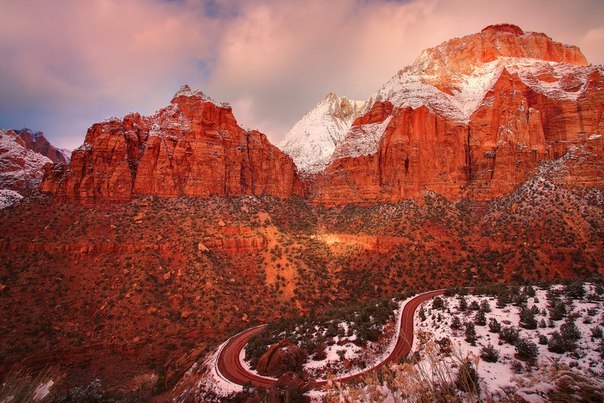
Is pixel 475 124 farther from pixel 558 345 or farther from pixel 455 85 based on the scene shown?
pixel 558 345

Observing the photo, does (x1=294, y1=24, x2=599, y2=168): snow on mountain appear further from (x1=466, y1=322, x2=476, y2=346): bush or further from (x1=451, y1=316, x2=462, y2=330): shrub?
(x1=466, y1=322, x2=476, y2=346): bush

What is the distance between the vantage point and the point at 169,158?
5675 cm

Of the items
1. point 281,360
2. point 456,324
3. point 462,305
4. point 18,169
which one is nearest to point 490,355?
point 456,324

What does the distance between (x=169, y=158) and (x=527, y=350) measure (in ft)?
185

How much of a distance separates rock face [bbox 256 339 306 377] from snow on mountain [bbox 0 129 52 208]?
188 feet

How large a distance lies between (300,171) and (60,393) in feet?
252

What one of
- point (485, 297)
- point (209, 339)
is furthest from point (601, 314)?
point (209, 339)

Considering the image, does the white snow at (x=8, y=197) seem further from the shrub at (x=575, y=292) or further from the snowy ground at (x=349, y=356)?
the shrub at (x=575, y=292)

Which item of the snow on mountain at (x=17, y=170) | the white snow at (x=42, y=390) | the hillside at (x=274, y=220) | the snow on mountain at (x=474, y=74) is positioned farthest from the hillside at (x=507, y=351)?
the snow on mountain at (x=17, y=170)

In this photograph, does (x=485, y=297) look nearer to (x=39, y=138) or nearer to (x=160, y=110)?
(x=160, y=110)

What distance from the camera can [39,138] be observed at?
113 metres

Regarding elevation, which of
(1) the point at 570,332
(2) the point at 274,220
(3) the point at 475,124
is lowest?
(1) the point at 570,332

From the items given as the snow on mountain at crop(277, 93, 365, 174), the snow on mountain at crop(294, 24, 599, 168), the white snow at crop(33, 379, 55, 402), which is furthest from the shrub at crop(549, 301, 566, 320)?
the snow on mountain at crop(277, 93, 365, 174)

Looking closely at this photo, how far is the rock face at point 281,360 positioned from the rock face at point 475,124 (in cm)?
4451
